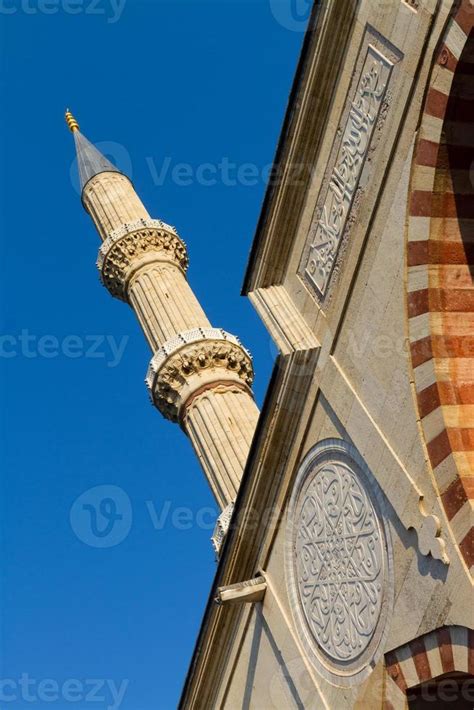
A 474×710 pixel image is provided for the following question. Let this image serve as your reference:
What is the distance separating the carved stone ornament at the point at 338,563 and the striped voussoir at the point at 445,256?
3.46 ft

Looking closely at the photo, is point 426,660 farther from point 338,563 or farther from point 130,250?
point 130,250

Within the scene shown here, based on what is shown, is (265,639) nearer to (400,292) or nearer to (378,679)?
(378,679)

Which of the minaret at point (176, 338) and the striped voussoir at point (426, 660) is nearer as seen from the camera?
the striped voussoir at point (426, 660)

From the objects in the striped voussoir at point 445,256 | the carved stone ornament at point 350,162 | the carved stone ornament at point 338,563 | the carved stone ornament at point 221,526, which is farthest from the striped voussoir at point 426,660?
the carved stone ornament at point 221,526

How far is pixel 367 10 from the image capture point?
8898mm

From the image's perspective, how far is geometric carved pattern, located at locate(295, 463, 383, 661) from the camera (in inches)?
332

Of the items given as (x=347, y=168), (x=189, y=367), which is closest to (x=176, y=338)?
(x=189, y=367)

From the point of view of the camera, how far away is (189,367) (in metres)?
15.4

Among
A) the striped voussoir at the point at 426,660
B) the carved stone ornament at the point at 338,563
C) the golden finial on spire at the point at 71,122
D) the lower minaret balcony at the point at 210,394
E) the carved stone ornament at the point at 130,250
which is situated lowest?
the striped voussoir at the point at 426,660

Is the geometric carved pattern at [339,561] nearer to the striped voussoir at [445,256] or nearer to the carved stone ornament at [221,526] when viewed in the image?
the striped voussoir at [445,256]

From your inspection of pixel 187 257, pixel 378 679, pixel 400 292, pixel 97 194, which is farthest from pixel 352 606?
pixel 97 194

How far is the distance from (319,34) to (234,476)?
243 inches

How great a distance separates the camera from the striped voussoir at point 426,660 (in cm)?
701

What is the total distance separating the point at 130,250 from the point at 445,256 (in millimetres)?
9911
